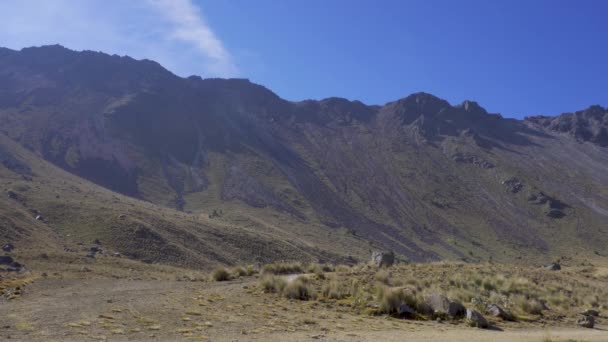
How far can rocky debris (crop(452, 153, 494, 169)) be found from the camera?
4331 inches

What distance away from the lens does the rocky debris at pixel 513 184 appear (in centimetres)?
9788

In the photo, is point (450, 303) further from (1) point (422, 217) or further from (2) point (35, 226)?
(1) point (422, 217)

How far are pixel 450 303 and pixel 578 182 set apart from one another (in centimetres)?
10419

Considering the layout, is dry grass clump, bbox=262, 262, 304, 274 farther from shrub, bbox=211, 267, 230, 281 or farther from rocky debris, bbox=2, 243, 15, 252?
rocky debris, bbox=2, 243, 15, 252

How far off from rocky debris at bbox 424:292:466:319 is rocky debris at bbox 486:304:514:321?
4.38 ft

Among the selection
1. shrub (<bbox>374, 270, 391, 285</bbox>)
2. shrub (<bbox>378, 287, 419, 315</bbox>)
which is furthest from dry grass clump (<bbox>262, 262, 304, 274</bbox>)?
shrub (<bbox>378, 287, 419, 315</bbox>)

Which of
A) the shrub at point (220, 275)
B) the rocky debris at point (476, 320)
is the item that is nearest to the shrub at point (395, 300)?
the rocky debris at point (476, 320)

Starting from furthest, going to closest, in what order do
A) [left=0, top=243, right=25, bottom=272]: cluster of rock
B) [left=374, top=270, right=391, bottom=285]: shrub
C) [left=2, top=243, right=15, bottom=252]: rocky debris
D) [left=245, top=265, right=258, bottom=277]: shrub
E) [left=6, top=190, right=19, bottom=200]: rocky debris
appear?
[left=6, top=190, right=19, bottom=200]: rocky debris
[left=2, top=243, right=15, bottom=252]: rocky debris
[left=245, top=265, right=258, bottom=277]: shrub
[left=0, top=243, right=25, bottom=272]: cluster of rock
[left=374, top=270, right=391, bottom=285]: shrub

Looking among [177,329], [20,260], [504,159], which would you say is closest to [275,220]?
[20,260]

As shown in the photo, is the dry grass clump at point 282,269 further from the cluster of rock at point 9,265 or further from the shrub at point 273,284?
the cluster of rock at point 9,265

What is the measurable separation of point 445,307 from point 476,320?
112 centimetres

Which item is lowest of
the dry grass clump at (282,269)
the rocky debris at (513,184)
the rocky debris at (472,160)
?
the dry grass clump at (282,269)

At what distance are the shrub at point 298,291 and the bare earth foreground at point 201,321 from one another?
0.43m

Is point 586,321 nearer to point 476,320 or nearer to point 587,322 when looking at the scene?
point 587,322
